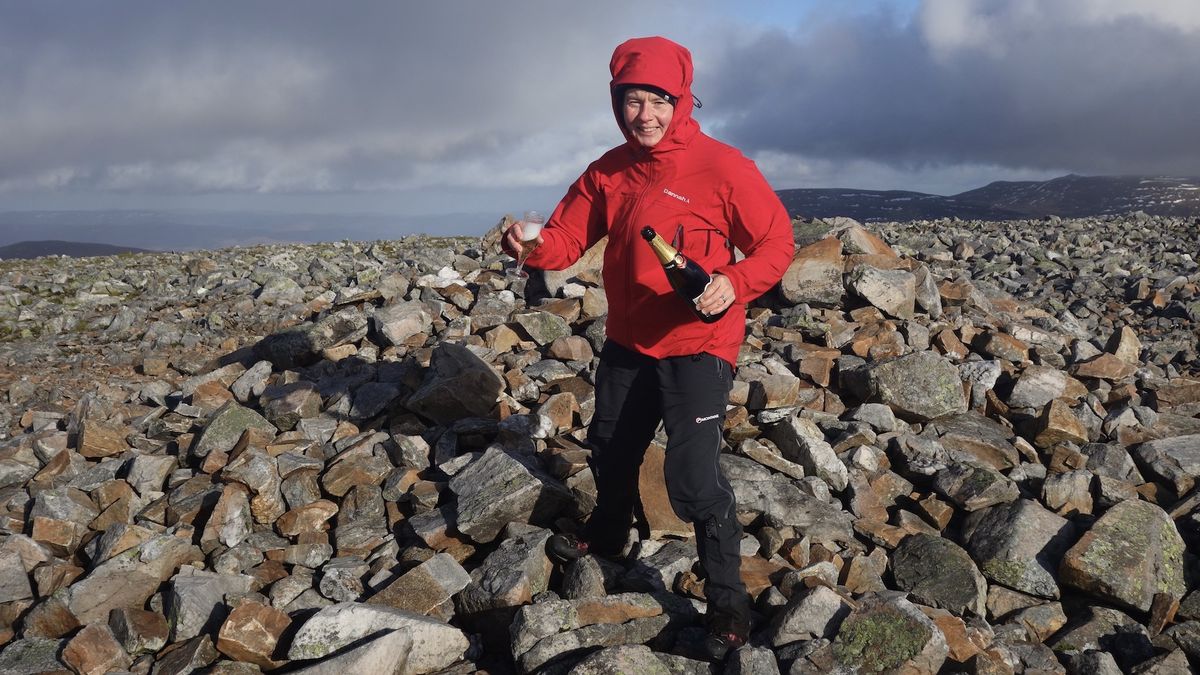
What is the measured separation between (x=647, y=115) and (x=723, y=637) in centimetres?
329

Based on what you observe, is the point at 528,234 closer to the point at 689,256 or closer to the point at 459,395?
the point at 689,256

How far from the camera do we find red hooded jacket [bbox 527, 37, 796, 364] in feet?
15.5

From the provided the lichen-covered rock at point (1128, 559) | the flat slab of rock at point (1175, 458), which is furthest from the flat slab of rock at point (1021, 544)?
the flat slab of rock at point (1175, 458)

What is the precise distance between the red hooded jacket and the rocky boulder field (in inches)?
74.1

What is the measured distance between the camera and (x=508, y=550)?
19.7 feet

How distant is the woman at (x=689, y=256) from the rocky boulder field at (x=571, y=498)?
2.42ft

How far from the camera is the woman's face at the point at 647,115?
15.7ft

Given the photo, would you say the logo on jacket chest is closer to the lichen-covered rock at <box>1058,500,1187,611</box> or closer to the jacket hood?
the jacket hood

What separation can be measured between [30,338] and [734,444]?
14132 mm

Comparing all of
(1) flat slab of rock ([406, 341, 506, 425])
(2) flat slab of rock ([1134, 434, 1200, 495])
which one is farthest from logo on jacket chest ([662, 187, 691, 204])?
(2) flat slab of rock ([1134, 434, 1200, 495])

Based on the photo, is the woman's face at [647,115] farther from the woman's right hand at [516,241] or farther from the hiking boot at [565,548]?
the hiking boot at [565,548]

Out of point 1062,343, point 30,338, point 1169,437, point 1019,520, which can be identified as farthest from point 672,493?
point 30,338

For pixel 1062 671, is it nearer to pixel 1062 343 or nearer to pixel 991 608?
pixel 991 608

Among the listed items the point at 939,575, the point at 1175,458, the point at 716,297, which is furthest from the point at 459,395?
the point at 1175,458
